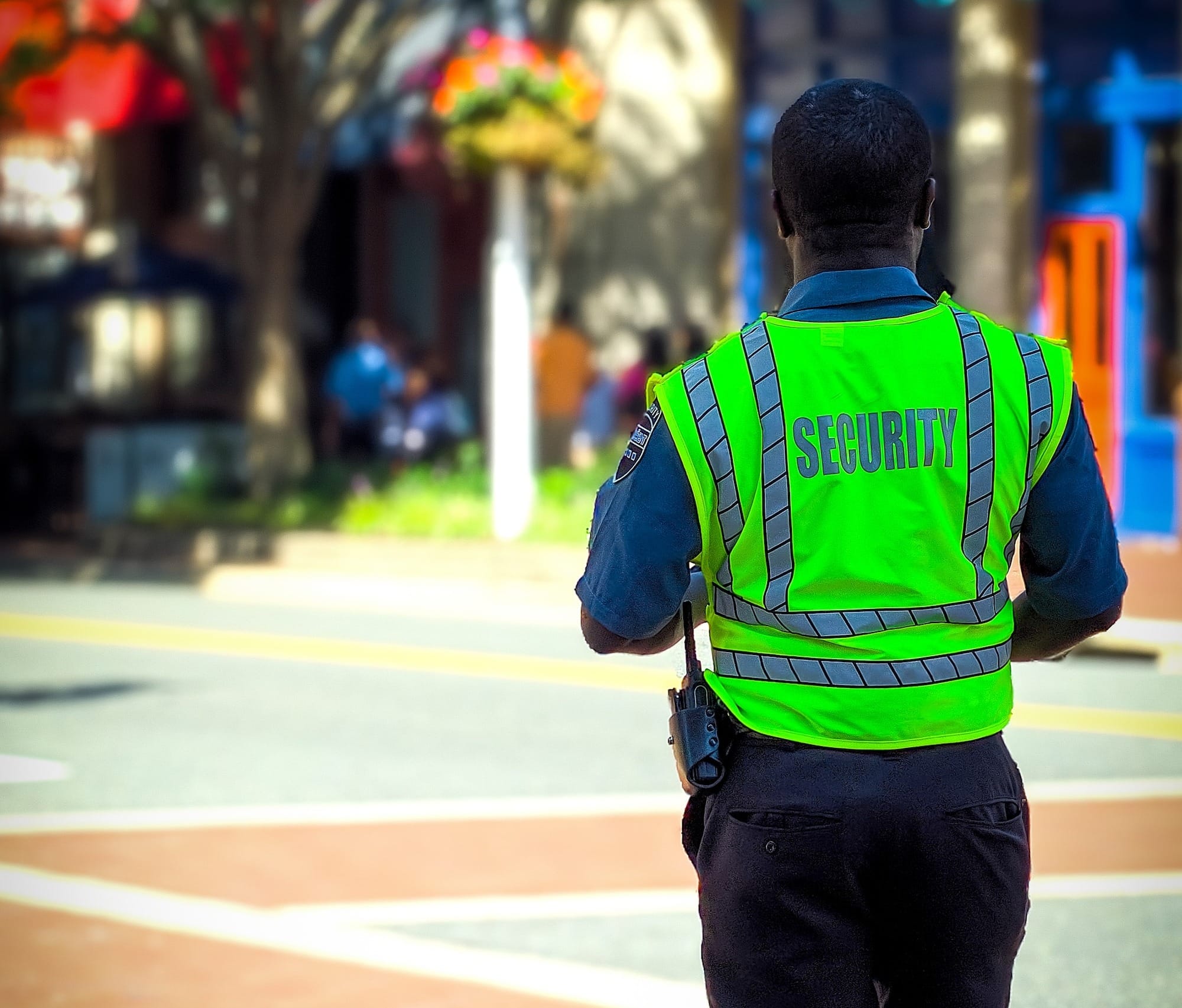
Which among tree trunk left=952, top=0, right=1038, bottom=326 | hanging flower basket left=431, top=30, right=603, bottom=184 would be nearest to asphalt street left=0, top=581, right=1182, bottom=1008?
hanging flower basket left=431, top=30, right=603, bottom=184

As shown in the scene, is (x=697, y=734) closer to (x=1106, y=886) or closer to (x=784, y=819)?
(x=784, y=819)

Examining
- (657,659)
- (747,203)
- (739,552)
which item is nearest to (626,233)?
(747,203)

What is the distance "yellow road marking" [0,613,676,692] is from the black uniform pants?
8.23m

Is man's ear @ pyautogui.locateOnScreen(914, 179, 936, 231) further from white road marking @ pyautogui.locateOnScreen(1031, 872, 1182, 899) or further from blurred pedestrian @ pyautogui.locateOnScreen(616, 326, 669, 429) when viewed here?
blurred pedestrian @ pyautogui.locateOnScreen(616, 326, 669, 429)

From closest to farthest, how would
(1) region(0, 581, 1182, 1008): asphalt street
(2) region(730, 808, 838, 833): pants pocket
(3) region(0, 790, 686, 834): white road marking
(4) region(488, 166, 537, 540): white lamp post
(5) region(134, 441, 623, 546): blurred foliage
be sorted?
1. (2) region(730, 808, 838, 833): pants pocket
2. (1) region(0, 581, 1182, 1008): asphalt street
3. (3) region(0, 790, 686, 834): white road marking
4. (4) region(488, 166, 537, 540): white lamp post
5. (5) region(134, 441, 623, 546): blurred foliage

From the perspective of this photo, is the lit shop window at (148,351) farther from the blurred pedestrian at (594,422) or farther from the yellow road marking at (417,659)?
the yellow road marking at (417,659)

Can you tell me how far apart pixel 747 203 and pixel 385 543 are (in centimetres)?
630

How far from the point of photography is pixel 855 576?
2.45m

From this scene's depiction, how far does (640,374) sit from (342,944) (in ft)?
44.2

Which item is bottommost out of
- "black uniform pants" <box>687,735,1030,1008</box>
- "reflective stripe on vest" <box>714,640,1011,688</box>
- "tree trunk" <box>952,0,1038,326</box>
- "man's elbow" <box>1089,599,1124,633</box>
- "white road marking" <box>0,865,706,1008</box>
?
"white road marking" <box>0,865,706,1008</box>

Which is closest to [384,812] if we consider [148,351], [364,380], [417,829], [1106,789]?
[417,829]

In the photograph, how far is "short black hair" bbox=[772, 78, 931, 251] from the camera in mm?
2475

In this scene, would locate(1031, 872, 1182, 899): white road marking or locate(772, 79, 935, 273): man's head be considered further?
locate(1031, 872, 1182, 899): white road marking

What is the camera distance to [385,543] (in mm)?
16641
